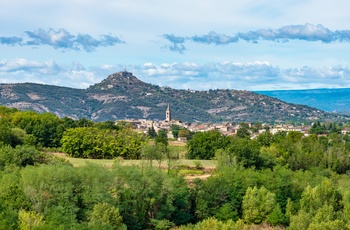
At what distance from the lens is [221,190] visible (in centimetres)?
5250

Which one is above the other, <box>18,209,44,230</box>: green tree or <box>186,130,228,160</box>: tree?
<box>186,130,228,160</box>: tree

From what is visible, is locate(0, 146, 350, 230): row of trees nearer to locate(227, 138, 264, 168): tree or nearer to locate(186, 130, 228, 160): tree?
locate(227, 138, 264, 168): tree

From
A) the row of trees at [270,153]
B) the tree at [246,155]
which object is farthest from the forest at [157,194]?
the row of trees at [270,153]

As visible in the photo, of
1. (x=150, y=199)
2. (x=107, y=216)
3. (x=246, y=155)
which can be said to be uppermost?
(x=246, y=155)

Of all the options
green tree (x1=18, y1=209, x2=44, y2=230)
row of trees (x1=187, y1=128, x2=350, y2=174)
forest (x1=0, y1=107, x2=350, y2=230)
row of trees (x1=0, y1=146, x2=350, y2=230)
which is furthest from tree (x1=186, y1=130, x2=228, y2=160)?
green tree (x1=18, y1=209, x2=44, y2=230)

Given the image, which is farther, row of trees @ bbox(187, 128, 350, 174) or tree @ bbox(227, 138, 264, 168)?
row of trees @ bbox(187, 128, 350, 174)

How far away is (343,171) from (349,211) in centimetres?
3398

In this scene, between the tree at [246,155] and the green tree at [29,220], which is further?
the tree at [246,155]

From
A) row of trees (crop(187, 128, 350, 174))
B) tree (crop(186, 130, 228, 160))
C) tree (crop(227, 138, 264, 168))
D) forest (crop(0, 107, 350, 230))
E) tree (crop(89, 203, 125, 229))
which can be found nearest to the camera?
tree (crop(89, 203, 125, 229))

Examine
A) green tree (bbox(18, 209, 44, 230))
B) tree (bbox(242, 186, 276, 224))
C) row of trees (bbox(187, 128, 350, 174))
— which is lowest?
tree (bbox(242, 186, 276, 224))

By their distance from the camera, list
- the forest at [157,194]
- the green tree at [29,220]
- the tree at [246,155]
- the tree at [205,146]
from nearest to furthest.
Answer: the green tree at [29,220] < the forest at [157,194] < the tree at [246,155] < the tree at [205,146]

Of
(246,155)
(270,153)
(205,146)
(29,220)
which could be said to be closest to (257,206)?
(246,155)

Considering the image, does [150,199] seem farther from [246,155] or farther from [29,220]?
[246,155]

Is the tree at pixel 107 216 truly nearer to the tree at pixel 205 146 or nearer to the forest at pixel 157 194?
the forest at pixel 157 194
